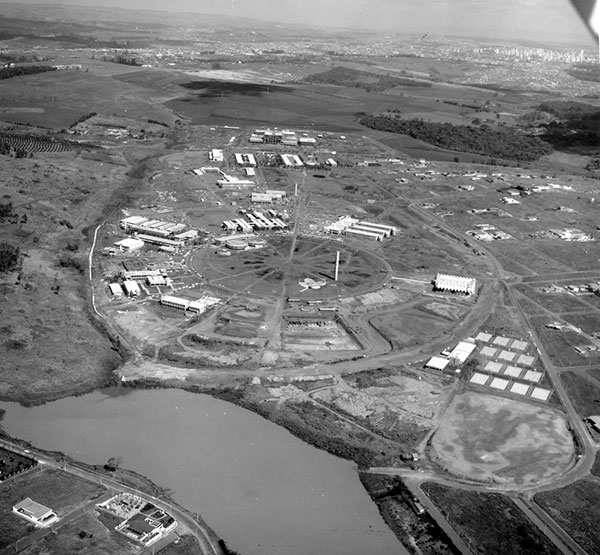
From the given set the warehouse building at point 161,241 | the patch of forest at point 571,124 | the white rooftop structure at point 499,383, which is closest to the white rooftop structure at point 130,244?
the warehouse building at point 161,241

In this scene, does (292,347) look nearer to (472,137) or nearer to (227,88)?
(472,137)

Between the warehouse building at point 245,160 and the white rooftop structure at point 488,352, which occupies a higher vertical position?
the warehouse building at point 245,160

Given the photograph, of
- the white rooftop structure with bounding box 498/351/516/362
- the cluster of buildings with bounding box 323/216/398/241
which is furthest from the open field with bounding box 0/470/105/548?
the cluster of buildings with bounding box 323/216/398/241

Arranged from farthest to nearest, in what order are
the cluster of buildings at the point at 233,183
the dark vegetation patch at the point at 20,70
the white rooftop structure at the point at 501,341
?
the dark vegetation patch at the point at 20,70 < the cluster of buildings at the point at 233,183 < the white rooftop structure at the point at 501,341

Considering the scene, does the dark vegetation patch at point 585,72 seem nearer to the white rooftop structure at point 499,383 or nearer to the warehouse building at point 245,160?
the warehouse building at point 245,160

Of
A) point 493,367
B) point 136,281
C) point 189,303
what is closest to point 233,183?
point 136,281

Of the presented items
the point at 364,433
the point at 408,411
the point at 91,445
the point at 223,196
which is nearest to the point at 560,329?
the point at 408,411
